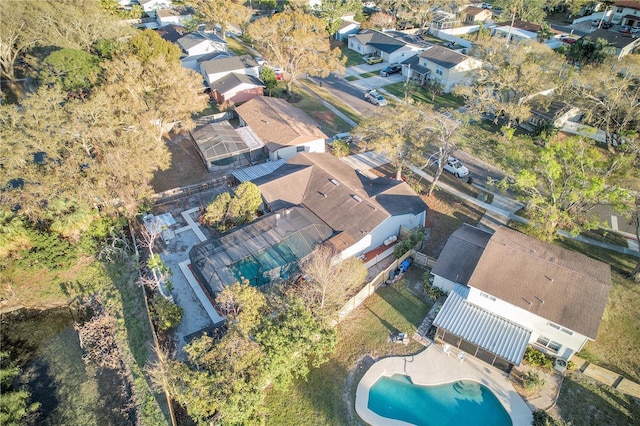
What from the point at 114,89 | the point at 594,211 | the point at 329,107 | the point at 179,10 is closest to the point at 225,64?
the point at 329,107

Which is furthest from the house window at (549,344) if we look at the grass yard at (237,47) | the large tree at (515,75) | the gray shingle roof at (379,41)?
the grass yard at (237,47)

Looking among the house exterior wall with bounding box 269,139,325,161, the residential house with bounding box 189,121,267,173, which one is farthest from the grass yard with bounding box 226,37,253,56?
the house exterior wall with bounding box 269,139,325,161

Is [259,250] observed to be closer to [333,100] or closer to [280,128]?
[280,128]

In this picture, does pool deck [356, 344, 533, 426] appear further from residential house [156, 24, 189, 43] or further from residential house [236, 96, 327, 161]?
residential house [156, 24, 189, 43]

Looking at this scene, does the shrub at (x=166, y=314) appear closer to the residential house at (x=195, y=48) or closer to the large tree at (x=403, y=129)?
the large tree at (x=403, y=129)

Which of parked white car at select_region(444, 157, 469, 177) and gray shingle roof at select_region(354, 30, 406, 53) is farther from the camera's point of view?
gray shingle roof at select_region(354, 30, 406, 53)
